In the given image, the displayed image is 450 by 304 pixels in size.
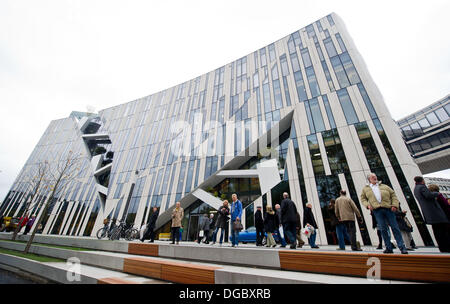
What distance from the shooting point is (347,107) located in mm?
13305

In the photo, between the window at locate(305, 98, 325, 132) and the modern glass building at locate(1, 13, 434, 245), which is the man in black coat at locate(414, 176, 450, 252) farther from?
the window at locate(305, 98, 325, 132)

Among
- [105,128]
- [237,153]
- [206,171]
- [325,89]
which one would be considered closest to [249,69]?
[325,89]

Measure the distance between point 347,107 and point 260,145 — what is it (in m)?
7.19

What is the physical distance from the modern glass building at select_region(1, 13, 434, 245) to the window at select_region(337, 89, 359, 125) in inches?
2.5

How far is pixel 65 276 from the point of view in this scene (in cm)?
380

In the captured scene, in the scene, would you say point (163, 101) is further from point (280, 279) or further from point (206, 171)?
A: point (280, 279)

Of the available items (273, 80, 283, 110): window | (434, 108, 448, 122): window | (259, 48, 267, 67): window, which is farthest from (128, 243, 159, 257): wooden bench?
(434, 108, 448, 122): window

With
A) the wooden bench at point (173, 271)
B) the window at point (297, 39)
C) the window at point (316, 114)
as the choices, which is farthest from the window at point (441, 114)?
the wooden bench at point (173, 271)

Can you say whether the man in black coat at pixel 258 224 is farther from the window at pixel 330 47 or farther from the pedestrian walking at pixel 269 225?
the window at pixel 330 47

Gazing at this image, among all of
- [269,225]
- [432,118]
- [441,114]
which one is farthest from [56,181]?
[441,114]

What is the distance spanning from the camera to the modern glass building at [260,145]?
457 inches

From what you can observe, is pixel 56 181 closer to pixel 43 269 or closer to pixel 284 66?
pixel 43 269

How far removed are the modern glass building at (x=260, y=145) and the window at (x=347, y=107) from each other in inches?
2.5
